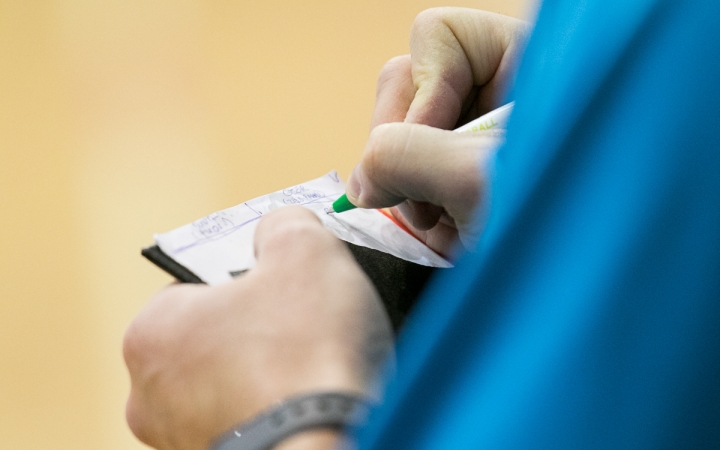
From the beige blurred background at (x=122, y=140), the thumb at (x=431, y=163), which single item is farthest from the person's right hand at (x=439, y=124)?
the beige blurred background at (x=122, y=140)

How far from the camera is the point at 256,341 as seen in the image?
27 centimetres

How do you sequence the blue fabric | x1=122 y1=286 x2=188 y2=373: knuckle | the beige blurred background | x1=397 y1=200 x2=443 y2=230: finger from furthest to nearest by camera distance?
the beige blurred background
x1=397 y1=200 x2=443 y2=230: finger
x1=122 y1=286 x2=188 y2=373: knuckle
the blue fabric

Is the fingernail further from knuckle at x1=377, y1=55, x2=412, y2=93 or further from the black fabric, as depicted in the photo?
knuckle at x1=377, y1=55, x2=412, y2=93

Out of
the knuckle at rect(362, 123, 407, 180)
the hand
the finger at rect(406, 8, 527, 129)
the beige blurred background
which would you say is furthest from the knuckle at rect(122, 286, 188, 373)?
the beige blurred background

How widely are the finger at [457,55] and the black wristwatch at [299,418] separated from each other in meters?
0.26

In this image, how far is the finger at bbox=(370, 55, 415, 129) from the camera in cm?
50

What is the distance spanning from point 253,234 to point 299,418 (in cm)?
15

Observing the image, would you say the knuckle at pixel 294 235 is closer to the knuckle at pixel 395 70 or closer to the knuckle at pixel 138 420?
the knuckle at pixel 138 420

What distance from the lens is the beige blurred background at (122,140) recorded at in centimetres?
71

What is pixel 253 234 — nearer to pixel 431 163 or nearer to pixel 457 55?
pixel 431 163

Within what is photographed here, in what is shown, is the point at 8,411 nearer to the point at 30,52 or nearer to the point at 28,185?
the point at 28,185

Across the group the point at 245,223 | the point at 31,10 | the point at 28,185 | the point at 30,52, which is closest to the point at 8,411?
the point at 28,185

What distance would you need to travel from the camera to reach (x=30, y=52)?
98 cm

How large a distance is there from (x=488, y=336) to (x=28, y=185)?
0.81 m
